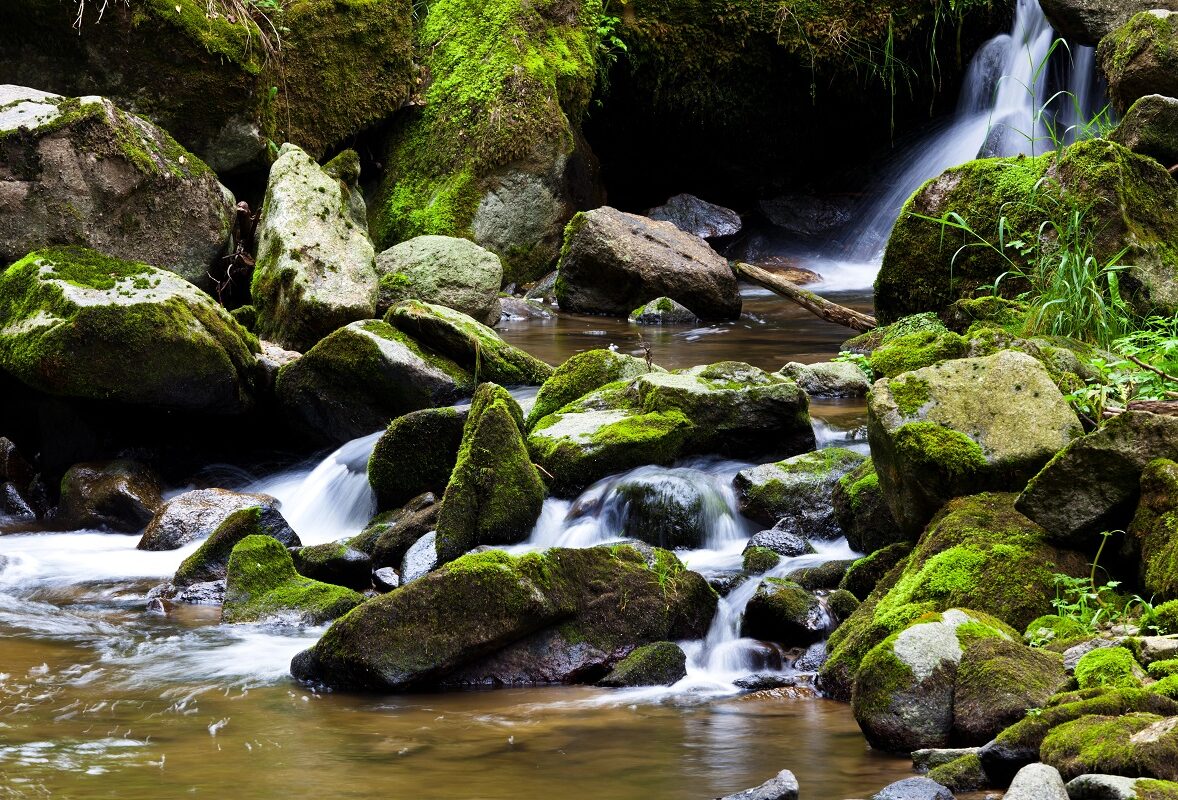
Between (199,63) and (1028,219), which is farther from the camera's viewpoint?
(199,63)

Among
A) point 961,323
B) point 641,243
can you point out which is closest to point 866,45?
point 641,243

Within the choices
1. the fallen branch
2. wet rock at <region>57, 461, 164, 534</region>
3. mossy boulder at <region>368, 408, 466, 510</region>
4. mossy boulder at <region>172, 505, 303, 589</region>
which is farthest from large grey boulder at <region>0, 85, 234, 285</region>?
the fallen branch

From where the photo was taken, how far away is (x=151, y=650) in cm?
494

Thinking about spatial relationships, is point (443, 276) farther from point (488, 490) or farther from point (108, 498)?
point (488, 490)

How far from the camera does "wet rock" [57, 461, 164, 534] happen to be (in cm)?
710

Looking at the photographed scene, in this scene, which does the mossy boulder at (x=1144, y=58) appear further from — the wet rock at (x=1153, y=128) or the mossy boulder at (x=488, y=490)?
the mossy boulder at (x=488, y=490)

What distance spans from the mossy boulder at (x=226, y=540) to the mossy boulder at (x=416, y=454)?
58cm

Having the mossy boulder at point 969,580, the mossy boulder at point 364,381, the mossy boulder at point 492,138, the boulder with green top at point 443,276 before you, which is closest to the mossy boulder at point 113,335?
the mossy boulder at point 364,381

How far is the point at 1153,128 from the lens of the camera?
770 centimetres

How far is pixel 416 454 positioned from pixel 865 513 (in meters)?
2.40

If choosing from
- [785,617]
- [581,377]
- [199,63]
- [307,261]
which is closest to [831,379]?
[581,377]

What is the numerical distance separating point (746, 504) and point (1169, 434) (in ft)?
7.94

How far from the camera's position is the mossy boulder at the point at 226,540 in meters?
5.85

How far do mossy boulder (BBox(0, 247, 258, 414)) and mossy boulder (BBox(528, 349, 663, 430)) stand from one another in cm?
191
